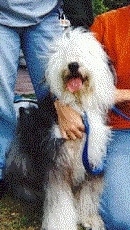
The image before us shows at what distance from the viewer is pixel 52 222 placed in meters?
4.06

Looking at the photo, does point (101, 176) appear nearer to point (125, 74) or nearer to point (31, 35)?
point (125, 74)

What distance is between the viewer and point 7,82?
15.1ft

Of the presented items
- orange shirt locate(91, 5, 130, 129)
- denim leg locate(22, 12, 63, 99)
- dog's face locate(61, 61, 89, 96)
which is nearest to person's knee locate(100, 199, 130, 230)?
orange shirt locate(91, 5, 130, 129)

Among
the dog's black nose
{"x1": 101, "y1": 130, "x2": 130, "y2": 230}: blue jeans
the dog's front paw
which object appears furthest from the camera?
the dog's front paw

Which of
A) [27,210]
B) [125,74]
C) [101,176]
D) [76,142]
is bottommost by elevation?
[27,210]

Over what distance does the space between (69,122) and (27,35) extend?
2.87 feet

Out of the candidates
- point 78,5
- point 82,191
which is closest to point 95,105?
point 82,191

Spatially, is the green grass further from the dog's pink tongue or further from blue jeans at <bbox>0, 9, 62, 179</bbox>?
the dog's pink tongue

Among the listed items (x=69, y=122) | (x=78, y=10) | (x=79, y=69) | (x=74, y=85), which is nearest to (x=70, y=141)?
(x=69, y=122)

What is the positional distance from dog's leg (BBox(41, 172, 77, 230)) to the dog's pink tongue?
0.55m

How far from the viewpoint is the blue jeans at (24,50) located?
14.6 ft

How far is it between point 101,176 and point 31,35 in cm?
106

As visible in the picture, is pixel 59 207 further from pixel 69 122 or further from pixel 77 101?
pixel 77 101

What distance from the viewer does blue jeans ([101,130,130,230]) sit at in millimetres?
4059
